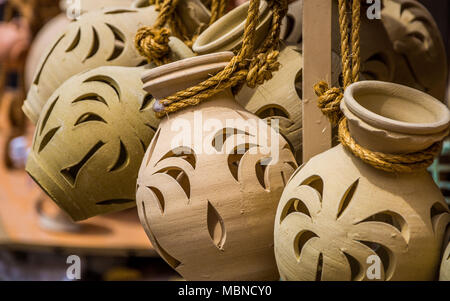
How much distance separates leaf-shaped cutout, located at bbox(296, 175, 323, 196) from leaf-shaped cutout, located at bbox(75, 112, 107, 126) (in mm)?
346

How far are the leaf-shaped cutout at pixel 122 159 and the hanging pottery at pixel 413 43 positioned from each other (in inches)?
17.8

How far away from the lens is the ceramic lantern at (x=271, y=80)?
0.87 meters

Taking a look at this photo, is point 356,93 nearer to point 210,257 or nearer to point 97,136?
point 210,257

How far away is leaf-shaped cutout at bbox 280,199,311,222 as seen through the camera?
742mm

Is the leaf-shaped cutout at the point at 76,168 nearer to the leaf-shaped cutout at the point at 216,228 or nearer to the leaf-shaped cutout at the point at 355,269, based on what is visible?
the leaf-shaped cutout at the point at 216,228

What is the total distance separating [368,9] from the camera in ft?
3.03

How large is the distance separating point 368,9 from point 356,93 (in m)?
0.25

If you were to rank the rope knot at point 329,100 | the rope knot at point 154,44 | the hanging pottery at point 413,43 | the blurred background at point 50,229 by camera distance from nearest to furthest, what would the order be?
the rope knot at point 329,100 → the rope knot at point 154,44 → the hanging pottery at point 413,43 → the blurred background at point 50,229

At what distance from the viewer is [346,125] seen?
75cm

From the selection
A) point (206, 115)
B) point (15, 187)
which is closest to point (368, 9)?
point (206, 115)

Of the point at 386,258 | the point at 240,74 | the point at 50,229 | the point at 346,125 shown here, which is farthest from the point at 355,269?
the point at 50,229

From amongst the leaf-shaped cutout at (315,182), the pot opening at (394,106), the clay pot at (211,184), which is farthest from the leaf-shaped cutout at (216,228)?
the pot opening at (394,106)

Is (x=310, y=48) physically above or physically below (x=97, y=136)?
above

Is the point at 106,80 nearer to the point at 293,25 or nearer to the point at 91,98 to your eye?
the point at 91,98
